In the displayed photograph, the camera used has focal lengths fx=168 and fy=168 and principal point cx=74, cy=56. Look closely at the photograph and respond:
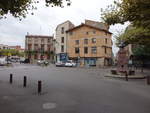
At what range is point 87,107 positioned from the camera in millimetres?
7059

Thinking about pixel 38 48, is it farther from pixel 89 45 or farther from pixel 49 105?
pixel 49 105

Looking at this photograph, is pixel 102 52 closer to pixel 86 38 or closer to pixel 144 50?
pixel 86 38

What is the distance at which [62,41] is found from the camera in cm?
5744

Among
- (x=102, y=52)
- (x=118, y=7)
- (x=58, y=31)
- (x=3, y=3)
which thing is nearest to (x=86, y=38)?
(x=102, y=52)

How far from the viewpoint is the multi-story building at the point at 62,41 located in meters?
56.5

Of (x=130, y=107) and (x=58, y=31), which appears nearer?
(x=130, y=107)

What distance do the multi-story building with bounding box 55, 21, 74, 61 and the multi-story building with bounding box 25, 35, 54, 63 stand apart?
1327 cm

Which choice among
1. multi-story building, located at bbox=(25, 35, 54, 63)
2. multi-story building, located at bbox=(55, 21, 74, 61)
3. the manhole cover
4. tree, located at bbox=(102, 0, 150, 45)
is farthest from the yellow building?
Result: the manhole cover

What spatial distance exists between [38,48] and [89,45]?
92.1 feet

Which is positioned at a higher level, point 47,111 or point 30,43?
point 30,43

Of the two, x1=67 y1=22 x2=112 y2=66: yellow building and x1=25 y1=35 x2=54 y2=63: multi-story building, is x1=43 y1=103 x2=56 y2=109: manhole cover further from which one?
x1=25 y1=35 x2=54 y2=63: multi-story building

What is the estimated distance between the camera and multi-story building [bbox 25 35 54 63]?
70625mm

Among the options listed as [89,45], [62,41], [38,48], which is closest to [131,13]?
[89,45]

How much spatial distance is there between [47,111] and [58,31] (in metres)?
53.6
